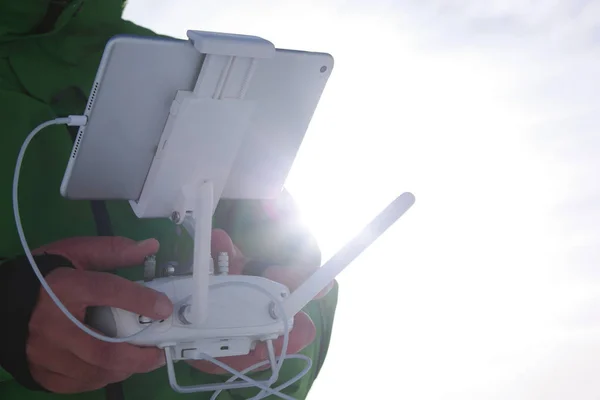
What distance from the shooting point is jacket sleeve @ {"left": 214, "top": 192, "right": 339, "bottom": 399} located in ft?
4.01

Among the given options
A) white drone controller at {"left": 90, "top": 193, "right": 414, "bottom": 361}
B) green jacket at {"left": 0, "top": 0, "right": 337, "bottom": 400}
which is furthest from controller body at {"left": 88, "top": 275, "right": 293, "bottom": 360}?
green jacket at {"left": 0, "top": 0, "right": 337, "bottom": 400}

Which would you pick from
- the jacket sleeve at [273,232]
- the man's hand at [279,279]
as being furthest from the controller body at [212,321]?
the jacket sleeve at [273,232]

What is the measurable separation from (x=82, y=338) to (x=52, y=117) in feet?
1.35

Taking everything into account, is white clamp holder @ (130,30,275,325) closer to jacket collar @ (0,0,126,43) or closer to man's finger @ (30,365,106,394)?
man's finger @ (30,365,106,394)

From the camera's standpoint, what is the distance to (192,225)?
879mm

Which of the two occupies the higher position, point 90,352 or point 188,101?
point 188,101

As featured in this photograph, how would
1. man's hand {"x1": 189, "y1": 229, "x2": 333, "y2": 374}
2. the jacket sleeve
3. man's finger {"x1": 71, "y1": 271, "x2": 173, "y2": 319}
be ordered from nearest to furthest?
man's finger {"x1": 71, "y1": 271, "x2": 173, "y2": 319} < man's hand {"x1": 189, "y1": 229, "x2": 333, "y2": 374} < the jacket sleeve

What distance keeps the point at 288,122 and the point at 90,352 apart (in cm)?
39

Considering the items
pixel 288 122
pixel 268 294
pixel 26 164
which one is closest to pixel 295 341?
pixel 268 294

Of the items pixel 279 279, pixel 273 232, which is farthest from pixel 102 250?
pixel 273 232

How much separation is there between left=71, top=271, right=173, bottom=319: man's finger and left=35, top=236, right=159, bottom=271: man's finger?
0.29ft

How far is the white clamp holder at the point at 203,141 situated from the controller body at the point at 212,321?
24 millimetres

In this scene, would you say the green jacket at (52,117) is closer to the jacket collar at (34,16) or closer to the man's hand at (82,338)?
the jacket collar at (34,16)

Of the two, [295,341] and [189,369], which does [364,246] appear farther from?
[189,369]
